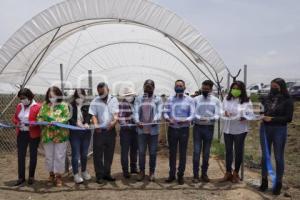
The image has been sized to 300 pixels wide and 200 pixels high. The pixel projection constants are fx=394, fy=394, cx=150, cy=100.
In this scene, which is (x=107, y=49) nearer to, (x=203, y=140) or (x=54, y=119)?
(x=54, y=119)

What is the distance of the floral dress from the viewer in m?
6.83

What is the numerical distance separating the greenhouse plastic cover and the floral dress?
1.88 m

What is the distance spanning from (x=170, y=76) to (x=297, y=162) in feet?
19.2

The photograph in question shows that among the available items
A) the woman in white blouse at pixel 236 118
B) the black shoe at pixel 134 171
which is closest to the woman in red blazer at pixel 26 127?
the black shoe at pixel 134 171

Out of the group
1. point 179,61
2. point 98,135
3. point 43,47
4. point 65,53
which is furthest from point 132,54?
point 98,135

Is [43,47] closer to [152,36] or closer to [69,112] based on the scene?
[69,112]

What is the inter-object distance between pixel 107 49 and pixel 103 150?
589 centimetres

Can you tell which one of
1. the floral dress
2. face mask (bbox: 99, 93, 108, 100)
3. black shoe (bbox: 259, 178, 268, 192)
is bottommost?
black shoe (bbox: 259, 178, 268, 192)

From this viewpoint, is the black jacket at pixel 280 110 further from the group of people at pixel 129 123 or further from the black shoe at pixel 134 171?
the black shoe at pixel 134 171

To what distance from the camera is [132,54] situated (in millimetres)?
13234

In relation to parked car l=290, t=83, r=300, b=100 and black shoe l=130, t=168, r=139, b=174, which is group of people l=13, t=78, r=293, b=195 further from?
parked car l=290, t=83, r=300, b=100

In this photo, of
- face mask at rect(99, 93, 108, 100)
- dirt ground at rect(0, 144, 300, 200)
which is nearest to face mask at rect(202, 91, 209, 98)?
dirt ground at rect(0, 144, 300, 200)

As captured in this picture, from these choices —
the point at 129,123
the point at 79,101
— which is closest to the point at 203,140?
the point at 129,123

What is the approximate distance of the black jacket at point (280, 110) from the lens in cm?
635
